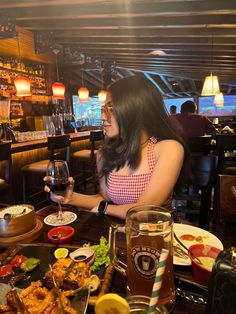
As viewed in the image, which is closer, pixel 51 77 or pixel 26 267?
pixel 26 267

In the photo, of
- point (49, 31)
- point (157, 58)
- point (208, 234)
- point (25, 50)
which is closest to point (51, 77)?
point (25, 50)

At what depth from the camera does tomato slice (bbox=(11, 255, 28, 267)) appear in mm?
893

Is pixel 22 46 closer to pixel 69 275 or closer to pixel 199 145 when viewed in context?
pixel 199 145

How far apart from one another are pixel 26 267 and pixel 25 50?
613cm

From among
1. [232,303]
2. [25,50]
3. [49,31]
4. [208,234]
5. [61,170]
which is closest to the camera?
[232,303]

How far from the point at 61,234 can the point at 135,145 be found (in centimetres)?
78

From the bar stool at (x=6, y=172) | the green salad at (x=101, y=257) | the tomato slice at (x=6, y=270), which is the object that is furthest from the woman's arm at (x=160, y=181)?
the bar stool at (x=6, y=172)

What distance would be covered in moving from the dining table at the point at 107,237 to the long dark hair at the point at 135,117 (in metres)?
0.47

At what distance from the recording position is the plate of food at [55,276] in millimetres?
662

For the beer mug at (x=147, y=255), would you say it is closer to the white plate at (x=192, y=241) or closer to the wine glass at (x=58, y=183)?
the white plate at (x=192, y=241)

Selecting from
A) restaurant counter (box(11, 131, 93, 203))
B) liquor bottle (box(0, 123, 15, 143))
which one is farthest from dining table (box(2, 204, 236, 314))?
liquor bottle (box(0, 123, 15, 143))

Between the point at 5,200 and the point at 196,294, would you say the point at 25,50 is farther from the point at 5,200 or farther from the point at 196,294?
the point at 196,294

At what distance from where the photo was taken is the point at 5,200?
3.59 metres

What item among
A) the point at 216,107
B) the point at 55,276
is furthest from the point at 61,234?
the point at 216,107
